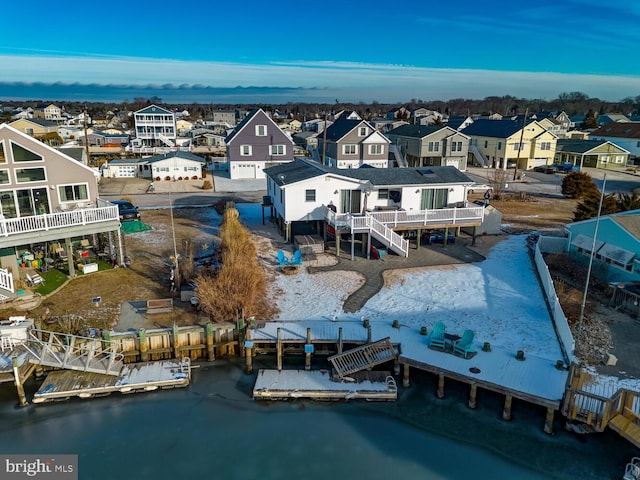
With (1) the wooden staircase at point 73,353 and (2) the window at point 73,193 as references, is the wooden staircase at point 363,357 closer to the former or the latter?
(1) the wooden staircase at point 73,353

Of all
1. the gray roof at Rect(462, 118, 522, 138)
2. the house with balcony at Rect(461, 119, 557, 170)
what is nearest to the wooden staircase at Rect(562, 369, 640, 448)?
the house with balcony at Rect(461, 119, 557, 170)

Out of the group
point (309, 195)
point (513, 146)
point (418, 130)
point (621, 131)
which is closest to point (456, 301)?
point (309, 195)

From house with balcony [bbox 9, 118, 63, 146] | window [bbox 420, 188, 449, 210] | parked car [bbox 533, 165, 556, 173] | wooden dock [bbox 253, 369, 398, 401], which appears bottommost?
wooden dock [bbox 253, 369, 398, 401]

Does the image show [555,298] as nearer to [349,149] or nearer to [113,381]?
[113,381]

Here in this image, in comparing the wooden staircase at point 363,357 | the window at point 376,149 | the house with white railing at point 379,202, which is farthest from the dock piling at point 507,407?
the window at point 376,149

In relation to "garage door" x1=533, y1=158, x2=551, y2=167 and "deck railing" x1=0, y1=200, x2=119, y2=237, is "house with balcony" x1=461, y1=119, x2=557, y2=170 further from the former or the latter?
"deck railing" x1=0, y1=200, x2=119, y2=237
